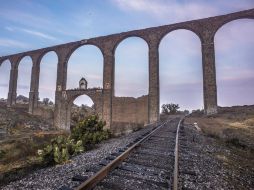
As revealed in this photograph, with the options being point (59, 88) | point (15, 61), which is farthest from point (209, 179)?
point (15, 61)

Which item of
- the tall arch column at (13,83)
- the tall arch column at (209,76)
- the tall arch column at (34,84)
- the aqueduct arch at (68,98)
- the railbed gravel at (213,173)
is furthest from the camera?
the tall arch column at (13,83)

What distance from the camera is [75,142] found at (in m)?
7.98

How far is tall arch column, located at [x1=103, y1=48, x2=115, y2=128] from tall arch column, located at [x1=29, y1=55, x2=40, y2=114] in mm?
13061

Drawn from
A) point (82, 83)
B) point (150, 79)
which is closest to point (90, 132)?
point (150, 79)

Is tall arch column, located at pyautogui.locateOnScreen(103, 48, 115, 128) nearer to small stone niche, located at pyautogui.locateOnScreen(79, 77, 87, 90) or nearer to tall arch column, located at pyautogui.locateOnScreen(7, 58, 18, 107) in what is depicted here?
small stone niche, located at pyautogui.locateOnScreen(79, 77, 87, 90)

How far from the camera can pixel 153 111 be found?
23.8 metres

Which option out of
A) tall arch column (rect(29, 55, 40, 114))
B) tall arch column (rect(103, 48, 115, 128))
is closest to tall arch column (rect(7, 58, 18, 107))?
tall arch column (rect(29, 55, 40, 114))

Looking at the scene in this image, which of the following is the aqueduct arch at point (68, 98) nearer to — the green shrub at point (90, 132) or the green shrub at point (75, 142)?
the green shrub at point (90, 132)

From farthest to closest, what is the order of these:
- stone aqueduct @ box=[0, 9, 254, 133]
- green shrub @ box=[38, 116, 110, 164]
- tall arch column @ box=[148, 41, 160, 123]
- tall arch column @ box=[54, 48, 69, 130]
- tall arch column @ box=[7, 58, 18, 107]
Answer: tall arch column @ box=[7, 58, 18, 107], tall arch column @ box=[54, 48, 69, 130], tall arch column @ box=[148, 41, 160, 123], stone aqueduct @ box=[0, 9, 254, 133], green shrub @ box=[38, 116, 110, 164]

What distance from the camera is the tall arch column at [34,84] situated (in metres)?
33.4

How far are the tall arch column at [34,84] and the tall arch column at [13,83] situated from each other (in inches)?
189

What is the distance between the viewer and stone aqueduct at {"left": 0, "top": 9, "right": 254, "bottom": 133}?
22.7 meters

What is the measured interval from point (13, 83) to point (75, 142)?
113ft

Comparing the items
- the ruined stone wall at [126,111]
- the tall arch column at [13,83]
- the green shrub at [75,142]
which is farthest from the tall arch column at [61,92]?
the green shrub at [75,142]
